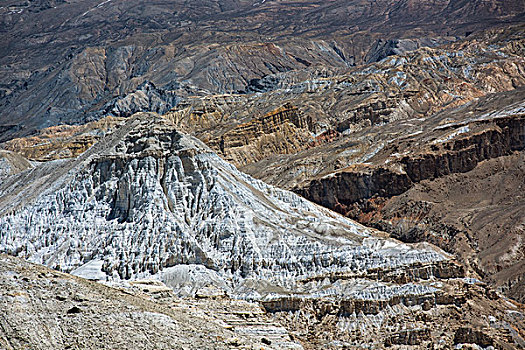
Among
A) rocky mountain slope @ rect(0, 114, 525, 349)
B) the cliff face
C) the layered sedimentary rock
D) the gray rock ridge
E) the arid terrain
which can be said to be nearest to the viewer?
the layered sedimentary rock

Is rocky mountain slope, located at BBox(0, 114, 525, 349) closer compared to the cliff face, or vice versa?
rocky mountain slope, located at BBox(0, 114, 525, 349)

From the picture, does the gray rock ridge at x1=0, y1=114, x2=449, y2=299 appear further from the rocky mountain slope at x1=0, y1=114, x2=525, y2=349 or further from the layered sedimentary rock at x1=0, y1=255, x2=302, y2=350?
the layered sedimentary rock at x1=0, y1=255, x2=302, y2=350

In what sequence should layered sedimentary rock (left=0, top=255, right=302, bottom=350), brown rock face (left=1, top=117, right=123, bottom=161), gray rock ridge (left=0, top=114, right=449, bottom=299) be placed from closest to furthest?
layered sedimentary rock (left=0, top=255, right=302, bottom=350), gray rock ridge (left=0, top=114, right=449, bottom=299), brown rock face (left=1, top=117, right=123, bottom=161)

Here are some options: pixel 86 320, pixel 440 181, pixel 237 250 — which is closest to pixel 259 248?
pixel 237 250

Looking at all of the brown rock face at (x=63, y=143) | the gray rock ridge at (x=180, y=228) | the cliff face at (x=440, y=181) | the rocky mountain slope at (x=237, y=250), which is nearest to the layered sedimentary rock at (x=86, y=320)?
the rocky mountain slope at (x=237, y=250)

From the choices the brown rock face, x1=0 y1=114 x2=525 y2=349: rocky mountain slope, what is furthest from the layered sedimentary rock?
the brown rock face

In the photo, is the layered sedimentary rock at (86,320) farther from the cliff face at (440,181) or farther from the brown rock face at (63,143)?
the brown rock face at (63,143)
